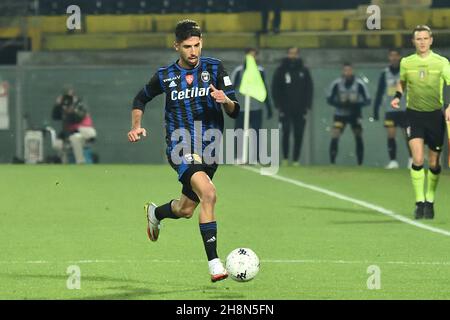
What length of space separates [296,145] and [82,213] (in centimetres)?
1070

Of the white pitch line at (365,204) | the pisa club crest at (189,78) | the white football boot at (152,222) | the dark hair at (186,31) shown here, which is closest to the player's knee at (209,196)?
the pisa club crest at (189,78)

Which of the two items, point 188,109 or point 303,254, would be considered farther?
point 303,254

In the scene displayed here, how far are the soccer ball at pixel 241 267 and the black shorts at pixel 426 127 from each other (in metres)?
6.04

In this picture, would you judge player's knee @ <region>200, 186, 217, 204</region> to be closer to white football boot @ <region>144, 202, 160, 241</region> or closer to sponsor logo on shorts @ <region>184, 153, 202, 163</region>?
sponsor logo on shorts @ <region>184, 153, 202, 163</region>

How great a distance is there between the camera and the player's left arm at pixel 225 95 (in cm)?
1002

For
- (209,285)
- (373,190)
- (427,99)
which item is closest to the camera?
(209,285)

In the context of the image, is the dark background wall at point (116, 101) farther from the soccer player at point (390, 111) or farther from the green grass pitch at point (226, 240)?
the green grass pitch at point (226, 240)

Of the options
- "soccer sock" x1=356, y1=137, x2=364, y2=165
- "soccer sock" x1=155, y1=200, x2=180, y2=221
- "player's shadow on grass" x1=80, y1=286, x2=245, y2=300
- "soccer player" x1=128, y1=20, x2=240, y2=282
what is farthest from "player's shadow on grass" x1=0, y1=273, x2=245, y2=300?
"soccer sock" x1=356, y1=137, x2=364, y2=165

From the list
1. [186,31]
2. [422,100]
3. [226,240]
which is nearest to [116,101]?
[422,100]

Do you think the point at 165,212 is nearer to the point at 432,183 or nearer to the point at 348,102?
the point at 432,183

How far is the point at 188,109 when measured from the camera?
34.9 feet

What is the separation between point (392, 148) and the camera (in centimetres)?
2677

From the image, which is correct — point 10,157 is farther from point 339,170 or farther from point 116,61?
point 339,170
